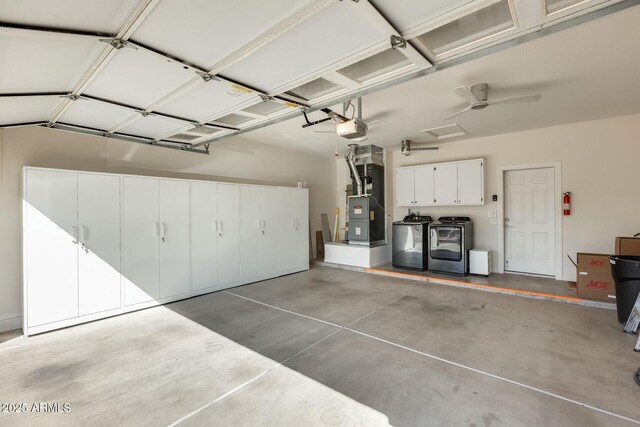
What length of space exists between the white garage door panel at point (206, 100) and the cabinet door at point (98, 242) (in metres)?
1.47

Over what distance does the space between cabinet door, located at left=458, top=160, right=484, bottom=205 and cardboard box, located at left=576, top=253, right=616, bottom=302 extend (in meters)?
1.97

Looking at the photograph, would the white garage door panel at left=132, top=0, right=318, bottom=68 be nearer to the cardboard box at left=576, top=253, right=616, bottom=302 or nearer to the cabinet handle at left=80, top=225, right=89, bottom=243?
the cabinet handle at left=80, top=225, right=89, bottom=243

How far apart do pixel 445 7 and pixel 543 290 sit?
4.67m

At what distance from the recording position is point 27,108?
2793 millimetres

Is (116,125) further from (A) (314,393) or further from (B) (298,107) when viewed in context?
(A) (314,393)

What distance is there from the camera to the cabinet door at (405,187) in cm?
653

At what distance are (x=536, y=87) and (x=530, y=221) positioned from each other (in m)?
3.02

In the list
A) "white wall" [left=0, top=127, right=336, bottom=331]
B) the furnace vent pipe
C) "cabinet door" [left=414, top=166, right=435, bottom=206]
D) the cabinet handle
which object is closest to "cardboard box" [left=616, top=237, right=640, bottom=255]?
"cabinet door" [left=414, top=166, right=435, bottom=206]

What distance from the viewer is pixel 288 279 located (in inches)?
223

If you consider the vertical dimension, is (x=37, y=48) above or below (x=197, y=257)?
above

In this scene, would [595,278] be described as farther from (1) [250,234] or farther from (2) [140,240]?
(2) [140,240]

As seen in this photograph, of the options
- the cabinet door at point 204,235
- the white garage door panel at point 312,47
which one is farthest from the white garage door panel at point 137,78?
the cabinet door at point 204,235

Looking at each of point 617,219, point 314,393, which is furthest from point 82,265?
point 617,219

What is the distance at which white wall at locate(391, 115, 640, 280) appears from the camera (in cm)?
451
